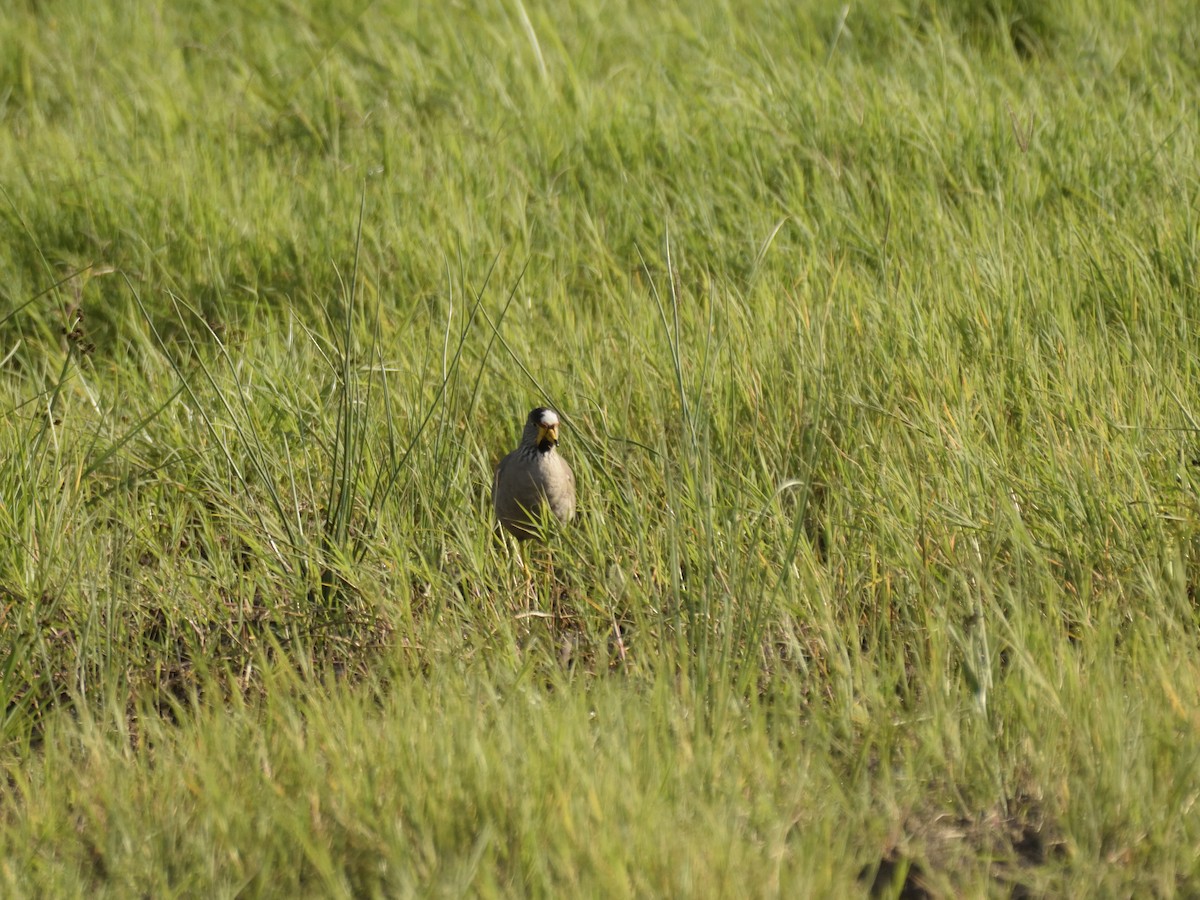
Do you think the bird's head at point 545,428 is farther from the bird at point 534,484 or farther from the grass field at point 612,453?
the grass field at point 612,453

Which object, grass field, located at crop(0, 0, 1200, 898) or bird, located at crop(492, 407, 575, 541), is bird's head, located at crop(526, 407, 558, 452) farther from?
grass field, located at crop(0, 0, 1200, 898)

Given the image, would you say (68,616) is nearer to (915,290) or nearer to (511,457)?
(511,457)

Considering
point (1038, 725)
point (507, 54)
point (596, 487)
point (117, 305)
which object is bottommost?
point (1038, 725)

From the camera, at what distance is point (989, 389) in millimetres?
3496

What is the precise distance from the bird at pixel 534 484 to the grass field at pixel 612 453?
0.29ft

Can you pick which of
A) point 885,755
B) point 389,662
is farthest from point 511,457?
point 885,755

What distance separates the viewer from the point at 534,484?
3.34 metres

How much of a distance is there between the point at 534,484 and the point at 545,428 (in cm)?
21

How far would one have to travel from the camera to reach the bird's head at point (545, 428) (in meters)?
3.48

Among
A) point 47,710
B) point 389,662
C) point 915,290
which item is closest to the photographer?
point 389,662

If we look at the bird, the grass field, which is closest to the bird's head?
the bird

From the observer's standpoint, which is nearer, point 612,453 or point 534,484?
point 534,484

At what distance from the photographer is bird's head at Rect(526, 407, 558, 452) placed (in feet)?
11.4

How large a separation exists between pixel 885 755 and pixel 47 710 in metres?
1.80
